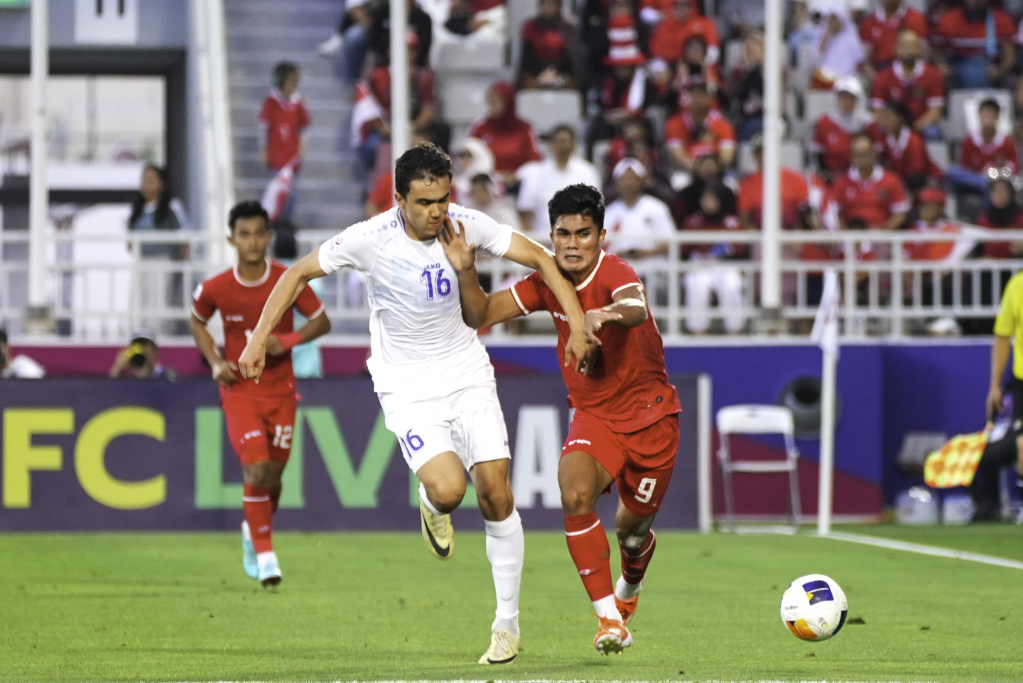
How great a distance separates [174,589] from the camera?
39.6 ft

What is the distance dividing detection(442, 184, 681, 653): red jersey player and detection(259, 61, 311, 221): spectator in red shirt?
506 inches

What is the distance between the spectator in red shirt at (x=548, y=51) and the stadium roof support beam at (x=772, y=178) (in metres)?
4.03

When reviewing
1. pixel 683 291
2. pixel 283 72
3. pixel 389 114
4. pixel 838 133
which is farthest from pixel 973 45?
pixel 283 72

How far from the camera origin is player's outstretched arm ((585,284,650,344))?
8.31 meters

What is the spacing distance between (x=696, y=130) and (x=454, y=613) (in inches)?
465

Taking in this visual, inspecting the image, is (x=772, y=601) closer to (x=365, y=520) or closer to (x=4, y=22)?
(x=365, y=520)

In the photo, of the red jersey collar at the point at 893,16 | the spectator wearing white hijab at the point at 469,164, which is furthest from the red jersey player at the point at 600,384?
the red jersey collar at the point at 893,16

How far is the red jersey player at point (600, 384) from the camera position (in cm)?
855

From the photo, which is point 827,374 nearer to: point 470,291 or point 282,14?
point 470,291

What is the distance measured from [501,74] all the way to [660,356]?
14538 mm

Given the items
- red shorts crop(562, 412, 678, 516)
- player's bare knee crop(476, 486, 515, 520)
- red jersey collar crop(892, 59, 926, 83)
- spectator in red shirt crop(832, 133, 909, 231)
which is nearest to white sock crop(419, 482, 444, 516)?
player's bare knee crop(476, 486, 515, 520)

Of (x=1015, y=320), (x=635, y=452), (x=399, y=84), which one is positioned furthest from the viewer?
(x=399, y=84)

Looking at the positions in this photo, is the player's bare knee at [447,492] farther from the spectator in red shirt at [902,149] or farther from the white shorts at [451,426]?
the spectator in red shirt at [902,149]

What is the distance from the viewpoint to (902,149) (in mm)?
21516
